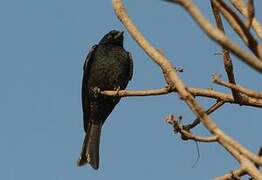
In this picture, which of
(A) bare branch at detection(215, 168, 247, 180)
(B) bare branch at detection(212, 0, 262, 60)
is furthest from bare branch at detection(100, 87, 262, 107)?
(B) bare branch at detection(212, 0, 262, 60)

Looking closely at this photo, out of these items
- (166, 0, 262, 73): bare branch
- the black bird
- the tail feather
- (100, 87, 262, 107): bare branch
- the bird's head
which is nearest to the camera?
(166, 0, 262, 73): bare branch

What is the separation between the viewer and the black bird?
8281 millimetres

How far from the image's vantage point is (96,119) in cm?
872

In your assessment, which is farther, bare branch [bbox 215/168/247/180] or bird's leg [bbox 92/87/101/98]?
bird's leg [bbox 92/87/101/98]

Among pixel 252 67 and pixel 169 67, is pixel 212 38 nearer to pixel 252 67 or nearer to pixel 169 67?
pixel 252 67

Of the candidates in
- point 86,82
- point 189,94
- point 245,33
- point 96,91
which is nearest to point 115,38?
point 86,82

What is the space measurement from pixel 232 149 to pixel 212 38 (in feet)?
1.73

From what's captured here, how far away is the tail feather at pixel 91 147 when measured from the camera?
7.80 m

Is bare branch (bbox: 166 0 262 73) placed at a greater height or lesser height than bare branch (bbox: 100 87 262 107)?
lesser

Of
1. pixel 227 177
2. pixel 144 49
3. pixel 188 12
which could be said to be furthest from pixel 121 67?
pixel 188 12

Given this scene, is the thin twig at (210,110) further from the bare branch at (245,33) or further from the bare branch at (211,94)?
the bare branch at (245,33)

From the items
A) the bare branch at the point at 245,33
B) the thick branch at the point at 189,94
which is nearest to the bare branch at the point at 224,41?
the thick branch at the point at 189,94

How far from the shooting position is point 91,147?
27.3 ft

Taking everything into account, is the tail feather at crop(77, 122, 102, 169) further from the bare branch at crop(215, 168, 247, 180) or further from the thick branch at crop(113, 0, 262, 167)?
the bare branch at crop(215, 168, 247, 180)
